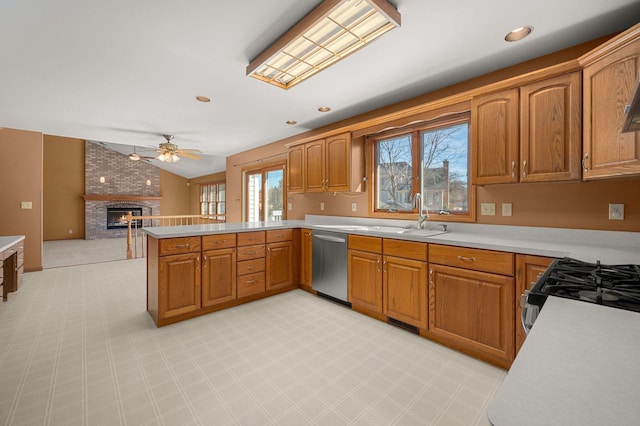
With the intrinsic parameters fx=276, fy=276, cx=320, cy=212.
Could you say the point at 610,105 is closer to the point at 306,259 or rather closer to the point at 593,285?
the point at 593,285

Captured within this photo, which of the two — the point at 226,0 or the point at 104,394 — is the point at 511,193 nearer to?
the point at 226,0

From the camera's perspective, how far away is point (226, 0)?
1.69 m

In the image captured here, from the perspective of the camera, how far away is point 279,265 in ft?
11.8

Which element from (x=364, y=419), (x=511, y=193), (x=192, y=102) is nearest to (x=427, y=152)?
(x=511, y=193)

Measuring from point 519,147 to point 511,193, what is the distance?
45cm

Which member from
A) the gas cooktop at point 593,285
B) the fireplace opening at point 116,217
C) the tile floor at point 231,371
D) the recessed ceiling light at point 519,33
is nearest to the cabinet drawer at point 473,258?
the gas cooktop at point 593,285

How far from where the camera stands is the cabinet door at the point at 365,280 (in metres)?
2.77

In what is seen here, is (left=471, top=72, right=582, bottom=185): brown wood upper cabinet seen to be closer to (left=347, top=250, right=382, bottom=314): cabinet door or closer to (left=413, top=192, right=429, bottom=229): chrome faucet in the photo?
(left=413, top=192, right=429, bottom=229): chrome faucet

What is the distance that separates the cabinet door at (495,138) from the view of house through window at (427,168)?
1.37 feet

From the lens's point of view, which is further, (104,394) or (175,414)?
(104,394)

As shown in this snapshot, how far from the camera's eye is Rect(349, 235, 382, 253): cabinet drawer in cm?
276

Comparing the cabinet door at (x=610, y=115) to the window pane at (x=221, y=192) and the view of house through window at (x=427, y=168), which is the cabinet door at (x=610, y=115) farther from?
the window pane at (x=221, y=192)

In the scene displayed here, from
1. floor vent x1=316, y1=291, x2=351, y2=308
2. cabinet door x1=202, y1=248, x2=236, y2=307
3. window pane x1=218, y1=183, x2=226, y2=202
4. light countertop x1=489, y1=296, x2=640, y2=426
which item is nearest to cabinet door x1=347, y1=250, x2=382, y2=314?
floor vent x1=316, y1=291, x2=351, y2=308

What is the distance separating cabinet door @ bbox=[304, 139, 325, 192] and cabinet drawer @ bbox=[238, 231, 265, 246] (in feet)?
3.28
